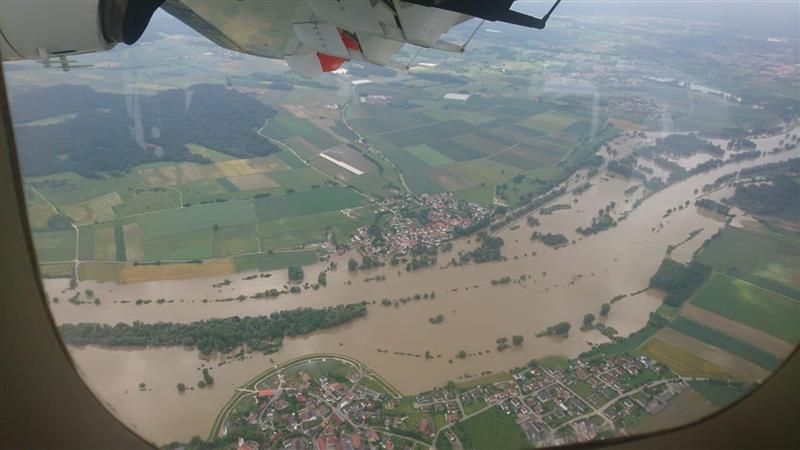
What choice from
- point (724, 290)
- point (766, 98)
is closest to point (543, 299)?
point (724, 290)

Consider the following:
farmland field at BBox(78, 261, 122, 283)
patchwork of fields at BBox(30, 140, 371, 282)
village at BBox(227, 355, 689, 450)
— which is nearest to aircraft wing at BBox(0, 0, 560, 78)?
village at BBox(227, 355, 689, 450)

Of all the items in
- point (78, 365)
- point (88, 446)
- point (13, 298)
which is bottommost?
point (88, 446)

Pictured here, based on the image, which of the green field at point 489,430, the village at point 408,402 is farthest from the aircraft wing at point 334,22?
the green field at point 489,430

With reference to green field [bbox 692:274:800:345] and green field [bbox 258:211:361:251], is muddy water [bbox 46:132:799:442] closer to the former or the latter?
green field [bbox 692:274:800:345]

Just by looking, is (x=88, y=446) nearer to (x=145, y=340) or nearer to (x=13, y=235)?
(x=13, y=235)

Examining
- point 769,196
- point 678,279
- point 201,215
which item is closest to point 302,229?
point 201,215

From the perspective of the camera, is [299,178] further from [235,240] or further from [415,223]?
[415,223]
